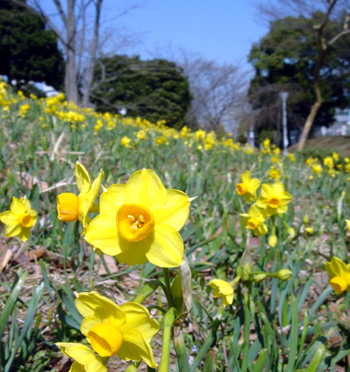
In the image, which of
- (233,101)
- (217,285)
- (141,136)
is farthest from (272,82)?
(217,285)

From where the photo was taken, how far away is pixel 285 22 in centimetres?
1528

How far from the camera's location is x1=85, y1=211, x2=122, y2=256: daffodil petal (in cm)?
55

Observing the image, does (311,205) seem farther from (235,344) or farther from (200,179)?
(235,344)

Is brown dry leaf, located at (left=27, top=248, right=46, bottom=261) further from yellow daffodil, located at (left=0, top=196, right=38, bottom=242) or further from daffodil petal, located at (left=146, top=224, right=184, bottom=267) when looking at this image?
daffodil petal, located at (left=146, top=224, right=184, bottom=267)

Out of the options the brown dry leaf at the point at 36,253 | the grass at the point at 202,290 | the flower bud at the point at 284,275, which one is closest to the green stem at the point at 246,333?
the grass at the point at 202,290

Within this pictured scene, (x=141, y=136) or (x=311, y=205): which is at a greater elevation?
(x=141, y=136)

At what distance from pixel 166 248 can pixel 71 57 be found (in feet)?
42.7

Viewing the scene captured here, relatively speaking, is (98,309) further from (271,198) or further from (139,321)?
(271,198)

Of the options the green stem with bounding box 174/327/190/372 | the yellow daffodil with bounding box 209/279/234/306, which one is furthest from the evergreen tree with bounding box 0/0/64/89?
the green stem with bounding box 174/327/190/372

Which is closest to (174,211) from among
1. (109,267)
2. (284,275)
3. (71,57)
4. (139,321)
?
(139,321)

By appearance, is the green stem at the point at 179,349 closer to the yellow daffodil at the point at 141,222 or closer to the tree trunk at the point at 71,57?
the yellow daffodil at the point at 141,222

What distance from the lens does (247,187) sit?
1.46 m

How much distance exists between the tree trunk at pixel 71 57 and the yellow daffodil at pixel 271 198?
11.7 metres

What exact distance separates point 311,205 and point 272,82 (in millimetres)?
Answer: 26615
